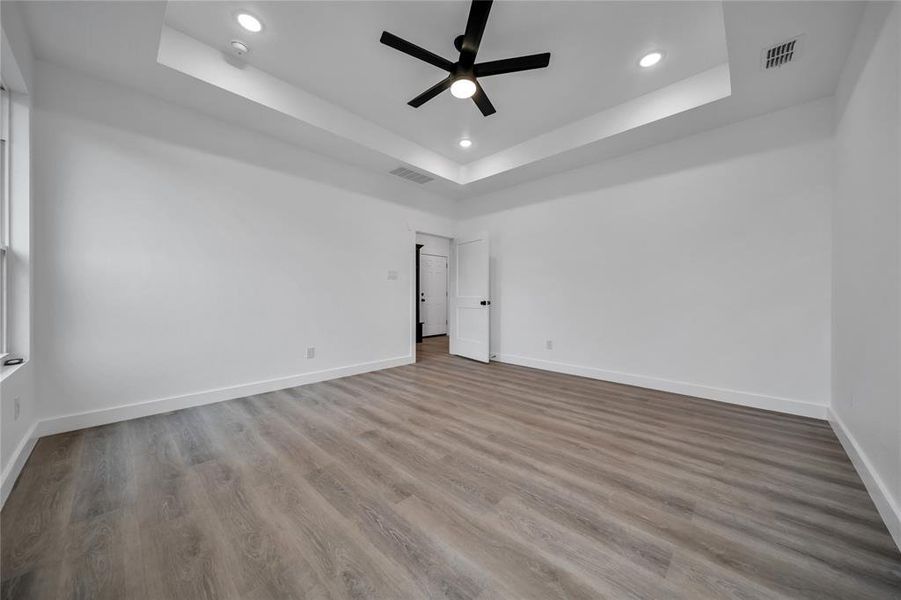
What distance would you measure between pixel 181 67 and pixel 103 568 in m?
3.20

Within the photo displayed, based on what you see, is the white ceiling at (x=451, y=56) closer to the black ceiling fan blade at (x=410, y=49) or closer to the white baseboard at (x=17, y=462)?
the black ceiling fan blade at (x=410, y=49)

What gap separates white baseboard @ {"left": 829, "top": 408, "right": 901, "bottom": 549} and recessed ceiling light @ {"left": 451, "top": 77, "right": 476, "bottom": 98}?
3.34 meters

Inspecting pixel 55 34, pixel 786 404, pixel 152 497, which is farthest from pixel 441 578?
pixel 55 34

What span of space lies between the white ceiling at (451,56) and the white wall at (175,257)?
0.33 m

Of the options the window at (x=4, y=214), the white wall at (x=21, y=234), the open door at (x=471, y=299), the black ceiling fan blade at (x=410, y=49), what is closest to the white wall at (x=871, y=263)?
the black ceiling fan blade at (x=410, y=49)

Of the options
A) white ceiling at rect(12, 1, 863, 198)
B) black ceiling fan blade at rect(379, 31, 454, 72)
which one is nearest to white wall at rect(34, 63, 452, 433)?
white ceiling at rect(12, 1, 863, 198)

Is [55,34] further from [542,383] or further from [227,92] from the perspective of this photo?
[542,383]

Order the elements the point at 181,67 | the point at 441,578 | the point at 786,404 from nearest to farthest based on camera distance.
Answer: the point at 441,578
the point at 181,67
the point at 786,404

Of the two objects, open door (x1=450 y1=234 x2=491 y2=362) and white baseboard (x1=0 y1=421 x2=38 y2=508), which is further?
open door (x1=450 y1=234 x2=491 y2=362)

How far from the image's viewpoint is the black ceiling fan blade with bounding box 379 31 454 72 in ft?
7.25

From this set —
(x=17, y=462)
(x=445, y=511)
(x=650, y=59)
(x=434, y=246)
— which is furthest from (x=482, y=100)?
(x=434, y=246)

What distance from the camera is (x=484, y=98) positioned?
275 centimetres

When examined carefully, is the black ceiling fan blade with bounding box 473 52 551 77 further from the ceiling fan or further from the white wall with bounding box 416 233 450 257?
the white wall with bounding box 416 233 450 257

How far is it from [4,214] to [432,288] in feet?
22.2
